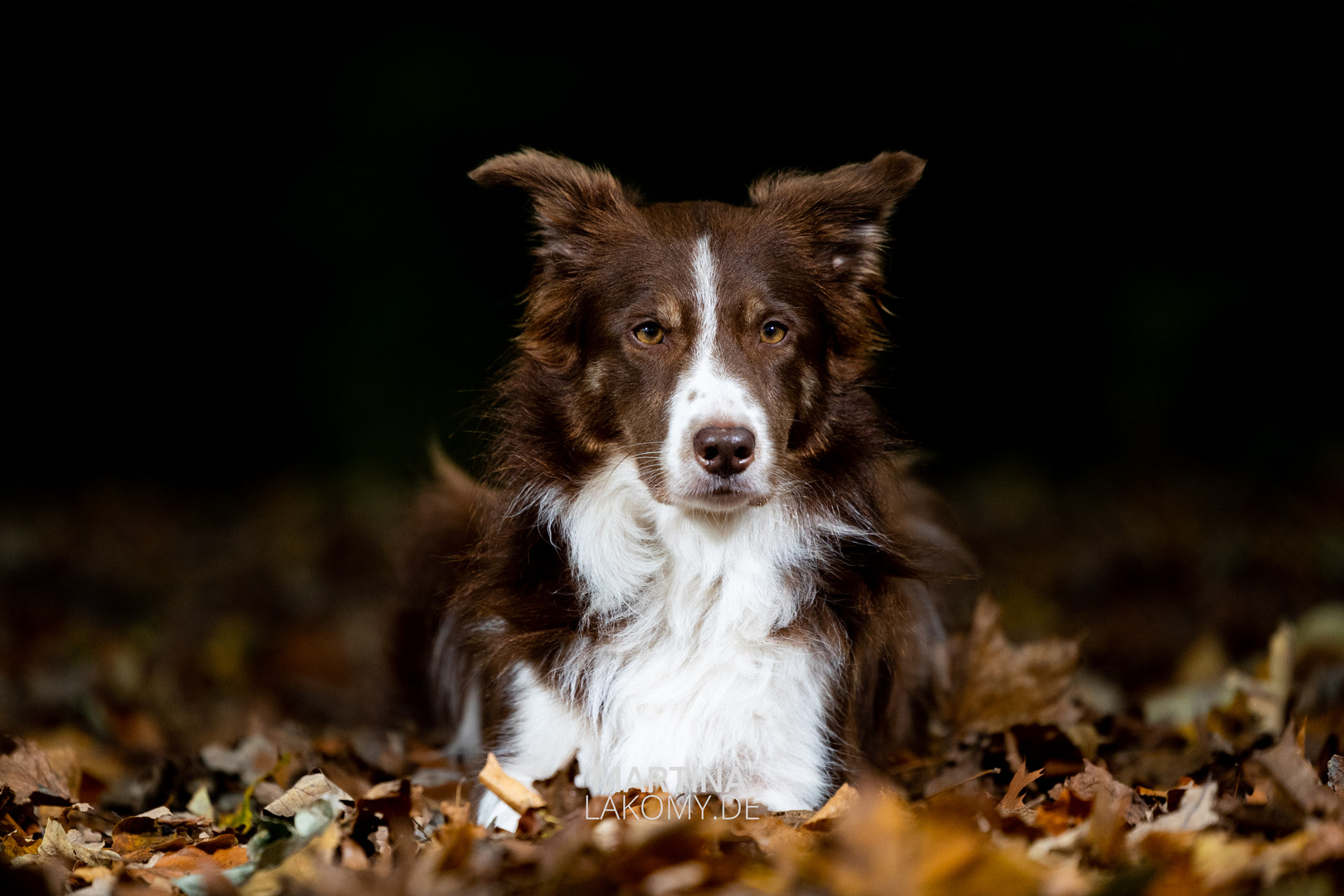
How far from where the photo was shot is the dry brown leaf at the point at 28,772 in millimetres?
3283

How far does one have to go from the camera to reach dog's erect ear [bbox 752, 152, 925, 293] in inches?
141

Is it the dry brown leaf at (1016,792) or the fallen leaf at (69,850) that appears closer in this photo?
the fallen leaf at (69,850)

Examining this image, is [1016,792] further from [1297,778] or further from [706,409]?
[706,409]

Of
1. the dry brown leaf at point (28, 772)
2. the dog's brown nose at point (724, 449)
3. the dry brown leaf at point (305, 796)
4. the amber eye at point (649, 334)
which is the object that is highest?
the amber eye at point (649, 334)

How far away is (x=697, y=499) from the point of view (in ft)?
10.4

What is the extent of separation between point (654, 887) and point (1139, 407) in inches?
403

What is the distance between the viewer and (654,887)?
2191mm

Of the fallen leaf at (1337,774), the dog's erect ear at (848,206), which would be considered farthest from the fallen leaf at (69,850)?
the fallen leaf at (1337,774)

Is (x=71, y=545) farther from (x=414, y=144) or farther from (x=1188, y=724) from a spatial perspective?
(x=1188, y=724)

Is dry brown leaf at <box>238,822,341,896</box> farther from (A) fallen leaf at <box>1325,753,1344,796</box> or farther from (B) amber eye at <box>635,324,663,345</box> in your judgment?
(A) fallen leaf at <box>1325,753,1344,796</box>

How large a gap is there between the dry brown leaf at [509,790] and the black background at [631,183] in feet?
24.9

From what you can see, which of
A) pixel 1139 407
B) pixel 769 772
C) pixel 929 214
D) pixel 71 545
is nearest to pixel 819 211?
pixel 769 772

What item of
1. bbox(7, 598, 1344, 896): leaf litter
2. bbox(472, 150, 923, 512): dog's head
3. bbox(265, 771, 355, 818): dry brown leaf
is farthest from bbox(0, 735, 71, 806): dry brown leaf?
bbox(472, 150, 923, 512): dog's head

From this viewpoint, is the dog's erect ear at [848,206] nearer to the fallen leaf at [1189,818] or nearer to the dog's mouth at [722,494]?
the dog's mouth at [722,494]
